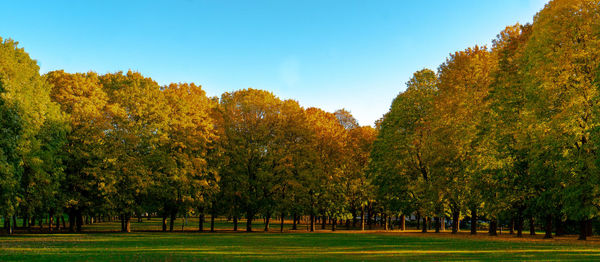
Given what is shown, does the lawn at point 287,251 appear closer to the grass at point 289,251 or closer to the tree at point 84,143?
the grass at point 289,251

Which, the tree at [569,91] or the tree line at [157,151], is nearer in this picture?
the tree at [569,91]

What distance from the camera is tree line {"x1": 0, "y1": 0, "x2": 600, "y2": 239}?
34938 mm

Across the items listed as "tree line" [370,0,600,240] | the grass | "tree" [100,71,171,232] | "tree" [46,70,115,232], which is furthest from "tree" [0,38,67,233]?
"tree line" [370,0,600,240]

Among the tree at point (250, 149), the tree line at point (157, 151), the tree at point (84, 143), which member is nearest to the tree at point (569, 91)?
the tree line at point (157, 151)

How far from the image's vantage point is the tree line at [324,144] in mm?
34938

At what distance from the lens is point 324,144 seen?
Result: 68.9 meters

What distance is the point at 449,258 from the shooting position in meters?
22.1

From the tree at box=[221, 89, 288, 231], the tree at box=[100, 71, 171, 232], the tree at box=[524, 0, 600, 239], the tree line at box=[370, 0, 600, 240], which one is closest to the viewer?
the tree at box=[524, 0, 600, 239]

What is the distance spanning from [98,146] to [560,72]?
44802mm

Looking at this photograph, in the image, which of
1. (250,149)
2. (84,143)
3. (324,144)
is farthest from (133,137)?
(324,144)

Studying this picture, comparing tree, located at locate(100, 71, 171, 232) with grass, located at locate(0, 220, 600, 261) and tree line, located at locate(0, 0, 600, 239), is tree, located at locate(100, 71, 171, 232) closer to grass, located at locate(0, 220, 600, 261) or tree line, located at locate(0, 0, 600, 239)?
tree line, located at locate(0, 0, 600, 239)

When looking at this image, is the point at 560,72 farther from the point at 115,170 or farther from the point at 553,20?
the point at 115,170

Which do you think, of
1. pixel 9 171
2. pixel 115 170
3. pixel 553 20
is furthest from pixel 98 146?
pixel 553 20

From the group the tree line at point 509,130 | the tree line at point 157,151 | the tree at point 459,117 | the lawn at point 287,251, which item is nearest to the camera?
the lawn at point 287,251
